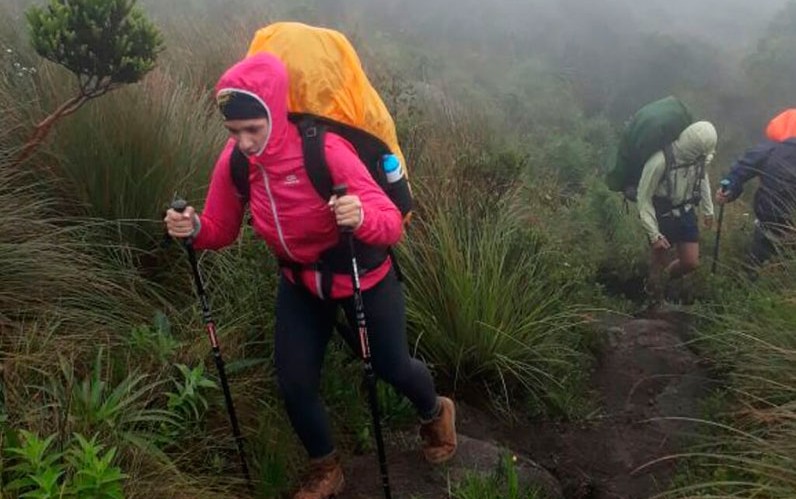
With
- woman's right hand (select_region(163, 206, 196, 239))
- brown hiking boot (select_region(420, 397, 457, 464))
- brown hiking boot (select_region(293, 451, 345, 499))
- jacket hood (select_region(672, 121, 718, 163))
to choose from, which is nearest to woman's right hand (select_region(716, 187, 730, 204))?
jacket hood (select_region(672, 121, 718, 163))

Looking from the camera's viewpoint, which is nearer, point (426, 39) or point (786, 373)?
point (786, 373)

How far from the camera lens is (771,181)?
669 centimetres

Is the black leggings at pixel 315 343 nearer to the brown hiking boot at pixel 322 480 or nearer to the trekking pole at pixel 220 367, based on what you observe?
the brown hiking boot at pixel 322 480

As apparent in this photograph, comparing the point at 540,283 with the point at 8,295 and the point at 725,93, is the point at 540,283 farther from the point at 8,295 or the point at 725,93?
the point at 725,93

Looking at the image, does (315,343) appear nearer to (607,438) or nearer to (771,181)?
(607,438)

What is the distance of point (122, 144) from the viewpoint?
4895 millimetres

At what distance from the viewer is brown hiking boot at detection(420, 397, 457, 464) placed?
3984mm

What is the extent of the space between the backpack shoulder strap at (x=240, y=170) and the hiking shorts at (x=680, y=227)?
17.0 feet

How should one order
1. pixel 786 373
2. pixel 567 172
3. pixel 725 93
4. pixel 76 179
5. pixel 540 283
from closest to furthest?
pixel 786 373, pixel 76 179, pixel 540 283, pixel 567 172, pixel 725 93

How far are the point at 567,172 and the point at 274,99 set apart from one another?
31.0 ft

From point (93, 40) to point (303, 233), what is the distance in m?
1.86

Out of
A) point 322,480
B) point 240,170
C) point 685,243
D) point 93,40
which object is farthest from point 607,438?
point 93,40

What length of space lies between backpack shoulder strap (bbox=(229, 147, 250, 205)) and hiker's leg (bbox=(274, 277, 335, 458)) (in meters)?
0.45

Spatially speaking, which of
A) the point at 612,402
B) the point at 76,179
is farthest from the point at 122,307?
the point at 612,402
